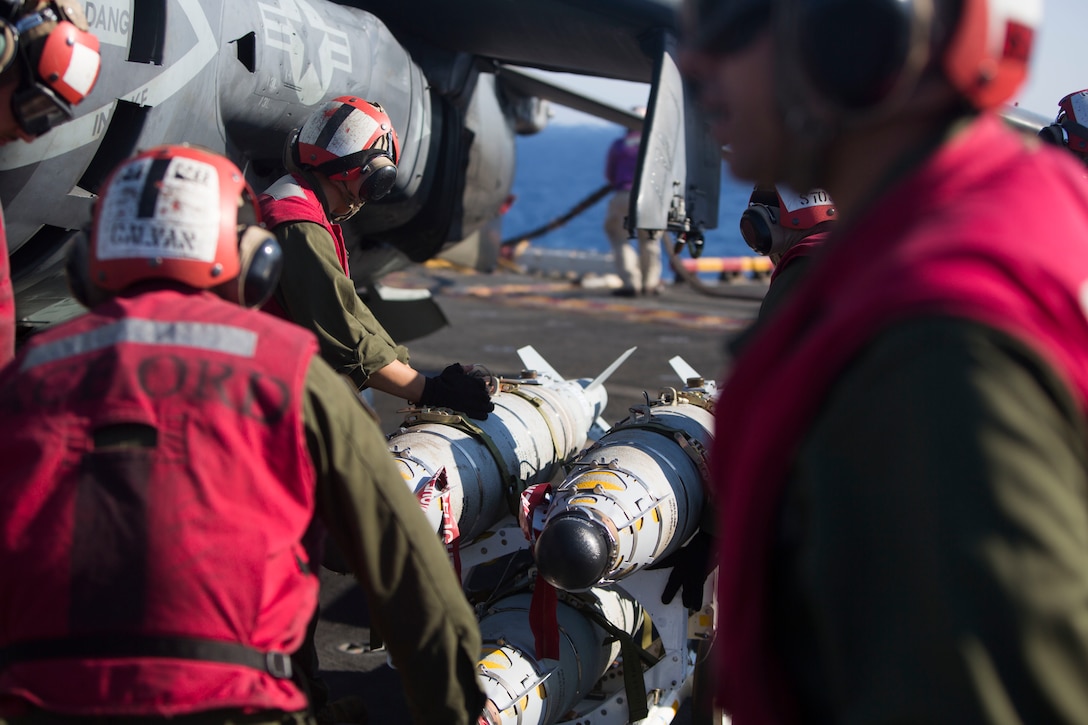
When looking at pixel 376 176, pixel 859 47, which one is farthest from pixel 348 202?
pixel 859 47

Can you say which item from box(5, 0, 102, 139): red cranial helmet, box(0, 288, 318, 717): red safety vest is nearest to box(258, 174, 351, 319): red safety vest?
box(5, 0, 102, 139): red cranial helmet

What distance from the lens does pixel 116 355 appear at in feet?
6.03

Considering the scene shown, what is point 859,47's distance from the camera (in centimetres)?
122

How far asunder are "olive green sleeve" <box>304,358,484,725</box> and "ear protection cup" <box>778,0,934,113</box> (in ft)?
3.48

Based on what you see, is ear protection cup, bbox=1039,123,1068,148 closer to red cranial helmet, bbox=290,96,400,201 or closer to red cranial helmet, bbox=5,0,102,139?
red cranial helmet, bbox=290,96,400,201

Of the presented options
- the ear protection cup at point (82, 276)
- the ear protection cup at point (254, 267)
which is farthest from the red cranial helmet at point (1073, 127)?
the ear protection cup at point (82, 276)

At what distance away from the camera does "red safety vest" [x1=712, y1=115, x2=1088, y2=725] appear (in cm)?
108

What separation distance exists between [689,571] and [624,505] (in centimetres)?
55

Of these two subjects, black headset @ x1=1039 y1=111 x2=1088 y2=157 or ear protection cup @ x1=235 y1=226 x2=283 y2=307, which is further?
black headset @ x1=1039 y1=111 x2=1088 y2=157

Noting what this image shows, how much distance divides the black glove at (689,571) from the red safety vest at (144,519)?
238cm

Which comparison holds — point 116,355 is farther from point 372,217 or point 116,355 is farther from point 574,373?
point 574,373

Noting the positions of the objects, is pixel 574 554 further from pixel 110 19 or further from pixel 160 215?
pixel 110 19

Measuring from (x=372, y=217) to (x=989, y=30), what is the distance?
524 cm

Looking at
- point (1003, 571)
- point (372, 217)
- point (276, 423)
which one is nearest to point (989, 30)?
point (1003, 571)
